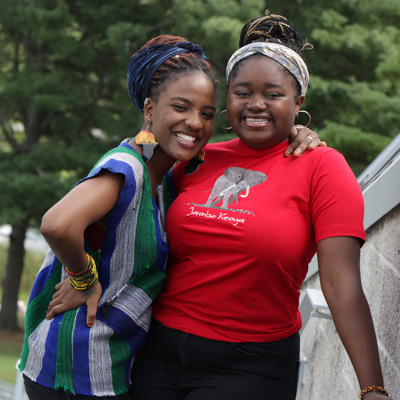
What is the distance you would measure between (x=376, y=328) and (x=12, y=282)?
610 inches

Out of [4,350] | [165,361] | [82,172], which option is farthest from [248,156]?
[4,350]

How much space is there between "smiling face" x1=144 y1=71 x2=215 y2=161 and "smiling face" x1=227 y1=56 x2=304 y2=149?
111 millimetres

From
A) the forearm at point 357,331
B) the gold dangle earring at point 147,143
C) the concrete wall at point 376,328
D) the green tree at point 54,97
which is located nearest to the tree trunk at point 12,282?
the green tree at point 54,97

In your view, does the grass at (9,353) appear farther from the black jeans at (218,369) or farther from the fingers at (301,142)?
the fingers at (301,142)

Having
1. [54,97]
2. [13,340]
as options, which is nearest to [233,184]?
[54,97]

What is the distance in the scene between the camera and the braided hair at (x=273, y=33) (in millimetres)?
2346

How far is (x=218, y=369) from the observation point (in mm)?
2143

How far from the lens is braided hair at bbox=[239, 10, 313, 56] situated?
2.35 meters

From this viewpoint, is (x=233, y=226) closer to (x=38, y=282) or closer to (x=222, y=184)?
(x=222, y=184)

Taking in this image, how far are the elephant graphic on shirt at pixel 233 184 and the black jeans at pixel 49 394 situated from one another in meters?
0.74

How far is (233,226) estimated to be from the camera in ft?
6.95

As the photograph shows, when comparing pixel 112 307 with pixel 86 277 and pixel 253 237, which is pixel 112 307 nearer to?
pixel 86 277

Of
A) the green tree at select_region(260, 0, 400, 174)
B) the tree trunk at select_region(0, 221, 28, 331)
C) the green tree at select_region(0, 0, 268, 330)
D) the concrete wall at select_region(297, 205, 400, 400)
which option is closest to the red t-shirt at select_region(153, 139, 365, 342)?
the concrete wall at select_region(297, 205, 400, 400)

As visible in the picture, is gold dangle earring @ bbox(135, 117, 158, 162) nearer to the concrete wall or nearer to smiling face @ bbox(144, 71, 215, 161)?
smiling face @ bbox(144, 71, 215, 161)
